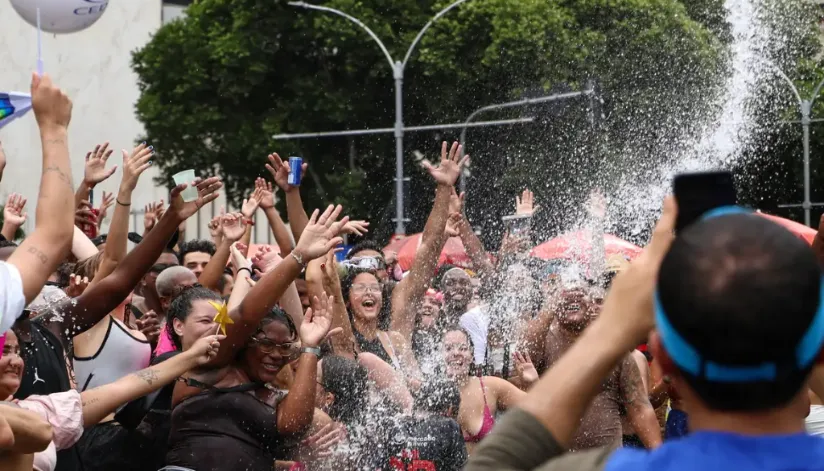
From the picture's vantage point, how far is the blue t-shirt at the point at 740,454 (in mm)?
1551

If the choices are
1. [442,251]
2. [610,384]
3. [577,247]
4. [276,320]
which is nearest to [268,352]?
[276,320]

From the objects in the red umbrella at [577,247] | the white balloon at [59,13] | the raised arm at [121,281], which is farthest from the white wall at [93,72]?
the raised arm at [121,281]

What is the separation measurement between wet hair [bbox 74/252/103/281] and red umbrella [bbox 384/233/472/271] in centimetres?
631

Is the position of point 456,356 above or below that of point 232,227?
below

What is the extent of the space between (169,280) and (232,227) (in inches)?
17.9

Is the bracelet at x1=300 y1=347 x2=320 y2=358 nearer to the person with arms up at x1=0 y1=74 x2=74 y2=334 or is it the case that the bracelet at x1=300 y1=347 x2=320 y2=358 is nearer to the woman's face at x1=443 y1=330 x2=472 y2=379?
the woman's face at x1=443 y1=330 x2=472 y2=379

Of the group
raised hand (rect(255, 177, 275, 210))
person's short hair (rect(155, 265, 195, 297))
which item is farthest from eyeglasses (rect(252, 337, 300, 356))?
raised hand (rect(255, 177, 275, 210))

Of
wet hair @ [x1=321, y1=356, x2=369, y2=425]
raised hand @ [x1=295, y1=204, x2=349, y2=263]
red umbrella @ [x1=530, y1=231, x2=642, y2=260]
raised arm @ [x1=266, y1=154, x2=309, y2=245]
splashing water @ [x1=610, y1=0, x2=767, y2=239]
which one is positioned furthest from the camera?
splashing water @ [x1=610, y1=0, x2=767, y2=239]

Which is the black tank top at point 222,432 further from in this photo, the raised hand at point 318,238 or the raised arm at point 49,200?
the raised arm at point 49,200

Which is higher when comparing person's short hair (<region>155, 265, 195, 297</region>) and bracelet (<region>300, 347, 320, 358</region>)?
bracelet (<region>300, 347, 320, 358</region>)

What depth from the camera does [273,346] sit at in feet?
16.9

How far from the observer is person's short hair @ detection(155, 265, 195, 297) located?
6926 mm

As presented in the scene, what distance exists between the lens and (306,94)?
3631 centimetres

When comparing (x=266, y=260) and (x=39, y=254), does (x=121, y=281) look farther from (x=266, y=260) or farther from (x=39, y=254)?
(x=39, y=254)
